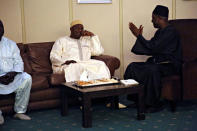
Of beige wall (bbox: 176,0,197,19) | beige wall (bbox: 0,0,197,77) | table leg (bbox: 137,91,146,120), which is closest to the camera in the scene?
table leg (bbox: 137,91,146,120)

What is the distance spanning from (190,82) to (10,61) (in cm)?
243

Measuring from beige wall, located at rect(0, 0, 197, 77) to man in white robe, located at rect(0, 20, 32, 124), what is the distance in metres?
1.02

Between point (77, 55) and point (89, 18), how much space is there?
90 cm

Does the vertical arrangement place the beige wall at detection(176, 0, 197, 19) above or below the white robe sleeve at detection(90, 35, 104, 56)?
above

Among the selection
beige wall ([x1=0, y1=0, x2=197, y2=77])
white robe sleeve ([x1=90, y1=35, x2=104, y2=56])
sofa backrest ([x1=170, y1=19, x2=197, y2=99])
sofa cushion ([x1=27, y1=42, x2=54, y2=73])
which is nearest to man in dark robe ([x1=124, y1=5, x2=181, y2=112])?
sofa backrest ([x1=170, y1=19, x2=197, y2=99])

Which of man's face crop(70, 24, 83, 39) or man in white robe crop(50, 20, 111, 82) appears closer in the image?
man in white robe crop(50, 20, 111, 82)

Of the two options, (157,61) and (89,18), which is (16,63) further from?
(157,61)

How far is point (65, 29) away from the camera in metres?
5.94

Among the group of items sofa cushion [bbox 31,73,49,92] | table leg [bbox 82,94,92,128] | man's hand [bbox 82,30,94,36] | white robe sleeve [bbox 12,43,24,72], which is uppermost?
man's hand [bbox 82,30,94,36]

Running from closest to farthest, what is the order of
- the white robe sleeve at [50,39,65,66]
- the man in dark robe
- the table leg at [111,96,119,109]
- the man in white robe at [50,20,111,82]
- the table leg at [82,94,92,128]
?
the table leg at [82,94,92,128] → the man in dark robe → the table leg at [111,96,119,109] → the man in white robe at [50,20,111,82] → the white robe sleeve at [50,39,65,66]

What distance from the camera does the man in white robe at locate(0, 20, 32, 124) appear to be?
4402 millimetres

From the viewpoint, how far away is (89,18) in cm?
605

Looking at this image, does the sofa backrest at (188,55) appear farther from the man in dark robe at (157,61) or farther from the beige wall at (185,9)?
the beige wall at (185,9)

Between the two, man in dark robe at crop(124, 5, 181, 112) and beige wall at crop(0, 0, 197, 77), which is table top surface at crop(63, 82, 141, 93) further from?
beige wall at crop(0, 0, 197, 77)
